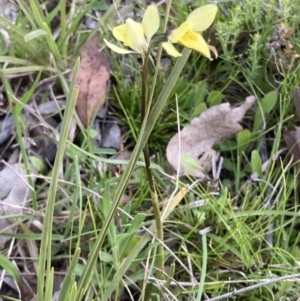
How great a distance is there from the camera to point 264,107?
120 centimetres

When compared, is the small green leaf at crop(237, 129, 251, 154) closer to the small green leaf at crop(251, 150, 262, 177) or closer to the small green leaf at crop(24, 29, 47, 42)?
the small green leaf at crop(251, 150, 262, 177)

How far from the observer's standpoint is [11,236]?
105 cm

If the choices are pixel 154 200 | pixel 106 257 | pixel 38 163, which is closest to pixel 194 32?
pixel 154 200

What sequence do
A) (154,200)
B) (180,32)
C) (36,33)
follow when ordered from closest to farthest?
1. (180,32)
2. (154,200)
3. (36,33)

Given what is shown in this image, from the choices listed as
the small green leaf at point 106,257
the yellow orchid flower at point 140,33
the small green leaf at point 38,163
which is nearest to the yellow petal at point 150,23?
the yellow orchid flower at point 140,33

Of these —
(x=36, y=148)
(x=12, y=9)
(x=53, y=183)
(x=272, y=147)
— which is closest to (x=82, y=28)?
(x=12, y=9)

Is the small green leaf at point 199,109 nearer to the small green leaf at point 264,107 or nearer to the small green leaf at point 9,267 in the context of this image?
the small green leaf at point 264,107

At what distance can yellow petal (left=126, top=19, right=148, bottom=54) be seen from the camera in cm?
67

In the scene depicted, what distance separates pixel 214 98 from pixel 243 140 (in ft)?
0.40

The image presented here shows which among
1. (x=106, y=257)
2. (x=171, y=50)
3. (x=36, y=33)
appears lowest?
(x=106, y=257)

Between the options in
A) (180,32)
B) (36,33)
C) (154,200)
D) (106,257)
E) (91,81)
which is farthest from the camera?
(91,81)

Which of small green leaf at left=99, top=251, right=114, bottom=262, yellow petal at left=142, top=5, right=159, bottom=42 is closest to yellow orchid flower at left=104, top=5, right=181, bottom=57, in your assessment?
yellow petal at left=142, top=5, right=159, bottom=42

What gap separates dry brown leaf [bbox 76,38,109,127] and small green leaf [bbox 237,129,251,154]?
0.33 metres

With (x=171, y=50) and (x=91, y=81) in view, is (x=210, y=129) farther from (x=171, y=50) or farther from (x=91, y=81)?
(x=171, y=50)
